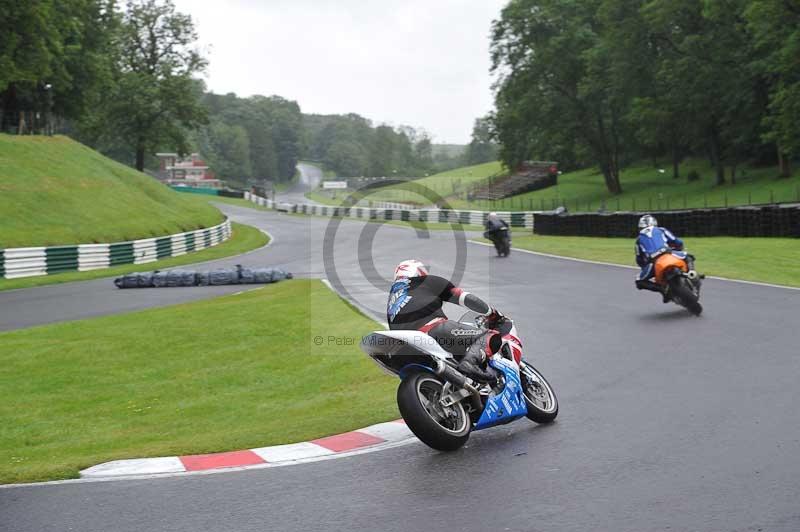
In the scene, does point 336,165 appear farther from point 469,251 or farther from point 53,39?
point 469,251

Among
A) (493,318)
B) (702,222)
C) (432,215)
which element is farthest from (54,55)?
(493,318)

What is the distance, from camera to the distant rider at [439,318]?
7.60m

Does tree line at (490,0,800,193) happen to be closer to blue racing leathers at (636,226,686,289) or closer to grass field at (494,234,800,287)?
grass field at (494,234,800,287)

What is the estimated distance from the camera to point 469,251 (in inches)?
1323

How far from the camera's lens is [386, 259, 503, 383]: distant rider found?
760 cm

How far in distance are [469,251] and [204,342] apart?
67.5ft

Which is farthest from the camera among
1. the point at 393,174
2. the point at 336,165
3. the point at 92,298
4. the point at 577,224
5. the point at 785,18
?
the point at 336,165

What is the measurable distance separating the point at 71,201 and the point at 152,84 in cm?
4138

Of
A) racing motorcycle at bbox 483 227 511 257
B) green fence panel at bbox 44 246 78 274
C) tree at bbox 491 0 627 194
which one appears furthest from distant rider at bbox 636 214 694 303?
tree at bbox 491 0 627 194

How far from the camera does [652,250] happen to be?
15148 millimetres

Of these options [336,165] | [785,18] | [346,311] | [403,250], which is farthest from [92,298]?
[336,165]

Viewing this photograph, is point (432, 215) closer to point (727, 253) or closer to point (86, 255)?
point (86, 255)

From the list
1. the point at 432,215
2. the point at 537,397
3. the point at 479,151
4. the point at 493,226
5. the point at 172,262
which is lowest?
the point at 537,397

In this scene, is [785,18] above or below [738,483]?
above
